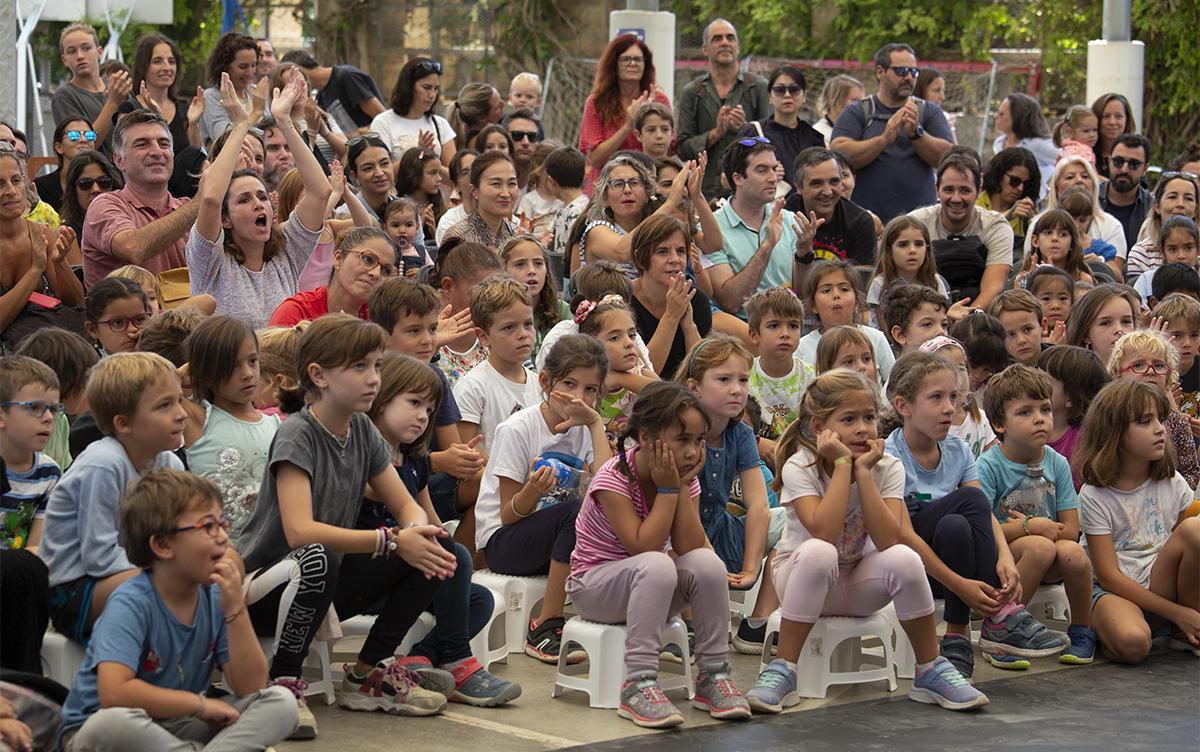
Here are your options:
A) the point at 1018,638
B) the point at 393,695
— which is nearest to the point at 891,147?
the point at 1018,638

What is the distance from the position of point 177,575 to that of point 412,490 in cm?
115

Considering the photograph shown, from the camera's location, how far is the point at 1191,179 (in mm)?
9898

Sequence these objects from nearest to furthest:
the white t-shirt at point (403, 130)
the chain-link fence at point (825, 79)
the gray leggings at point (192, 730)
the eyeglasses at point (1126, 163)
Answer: the gray leggings at point (192, 730)
the white t-shirt at point (403, 130)
the eyeglasses at point (1126, 163)
the chain-link fence at point (825, 79)

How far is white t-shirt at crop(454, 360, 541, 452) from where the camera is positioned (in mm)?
6086

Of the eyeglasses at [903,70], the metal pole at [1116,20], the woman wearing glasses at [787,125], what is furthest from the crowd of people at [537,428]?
the metal pole at [1116,20]

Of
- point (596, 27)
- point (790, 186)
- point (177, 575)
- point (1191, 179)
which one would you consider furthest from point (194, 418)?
point (596, 27)

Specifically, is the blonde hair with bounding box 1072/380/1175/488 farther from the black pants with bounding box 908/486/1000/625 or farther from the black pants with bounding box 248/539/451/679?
the black pants with bounding box 248/539/451/679

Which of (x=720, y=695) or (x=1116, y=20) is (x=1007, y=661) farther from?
(x=1116, y=20)

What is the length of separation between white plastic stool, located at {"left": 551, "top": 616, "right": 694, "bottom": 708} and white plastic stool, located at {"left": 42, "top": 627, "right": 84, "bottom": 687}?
1.43 meters

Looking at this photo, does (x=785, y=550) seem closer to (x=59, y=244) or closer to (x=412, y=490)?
(x=412, y=490)

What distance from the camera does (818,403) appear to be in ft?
17.4

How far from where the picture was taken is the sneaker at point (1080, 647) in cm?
579

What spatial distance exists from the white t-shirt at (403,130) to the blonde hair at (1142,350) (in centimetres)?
450

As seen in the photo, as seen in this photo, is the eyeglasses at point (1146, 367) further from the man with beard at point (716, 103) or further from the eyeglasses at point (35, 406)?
the eyeglasses at point (35, 406)
